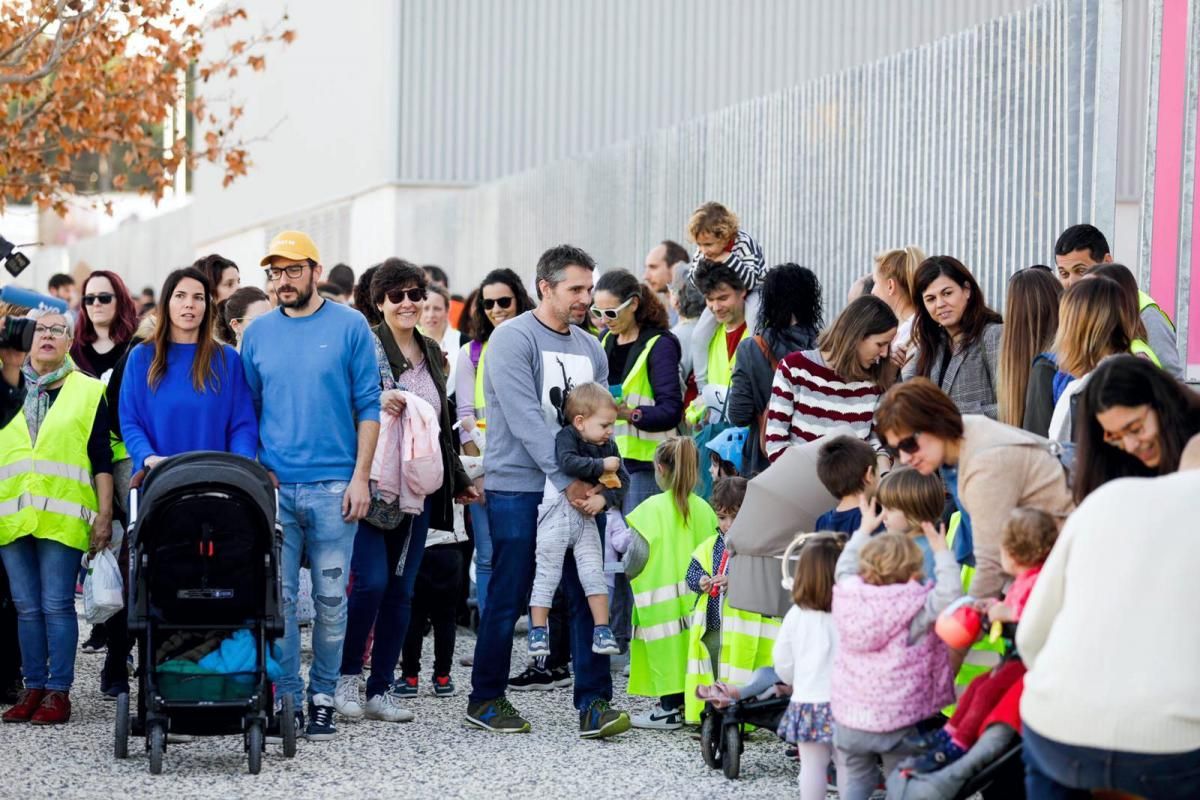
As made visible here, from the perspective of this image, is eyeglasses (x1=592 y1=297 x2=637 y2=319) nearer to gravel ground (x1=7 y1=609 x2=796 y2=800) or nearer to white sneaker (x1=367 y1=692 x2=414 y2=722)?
gravel ground (x1=7 y1=609 x2=796 y2=800)

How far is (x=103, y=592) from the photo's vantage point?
7.89 meters

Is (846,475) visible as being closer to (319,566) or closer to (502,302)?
(319,566)

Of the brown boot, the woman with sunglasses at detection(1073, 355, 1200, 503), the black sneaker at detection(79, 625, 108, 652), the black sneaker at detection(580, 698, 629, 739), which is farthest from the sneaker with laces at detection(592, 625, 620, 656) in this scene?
the black sneaker at detection(79, 625, 108, 652)

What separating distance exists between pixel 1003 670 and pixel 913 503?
28.4 inches

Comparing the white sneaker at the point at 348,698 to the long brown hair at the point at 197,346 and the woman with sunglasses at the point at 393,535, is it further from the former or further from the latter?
the long brown hair at the point at 197,346

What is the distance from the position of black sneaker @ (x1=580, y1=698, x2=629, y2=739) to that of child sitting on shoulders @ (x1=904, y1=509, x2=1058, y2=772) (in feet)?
7.67

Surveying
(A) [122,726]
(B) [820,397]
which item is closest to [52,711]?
(A) [122,726]

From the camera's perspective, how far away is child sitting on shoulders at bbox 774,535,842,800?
6.35 m

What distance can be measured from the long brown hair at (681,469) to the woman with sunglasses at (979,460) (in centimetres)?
232

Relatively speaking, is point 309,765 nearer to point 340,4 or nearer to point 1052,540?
point 1052,540

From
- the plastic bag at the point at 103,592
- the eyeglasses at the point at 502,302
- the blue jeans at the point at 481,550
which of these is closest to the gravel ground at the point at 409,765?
the plastic bag at the point at 103,592

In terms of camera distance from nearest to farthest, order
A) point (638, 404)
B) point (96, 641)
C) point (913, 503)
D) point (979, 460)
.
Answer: point (979, 460) → point (913, 503) → point (638, 404) → point (96, 641)

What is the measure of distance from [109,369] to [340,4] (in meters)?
17.3

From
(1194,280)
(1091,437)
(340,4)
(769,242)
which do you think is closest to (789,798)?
(1091,437)
